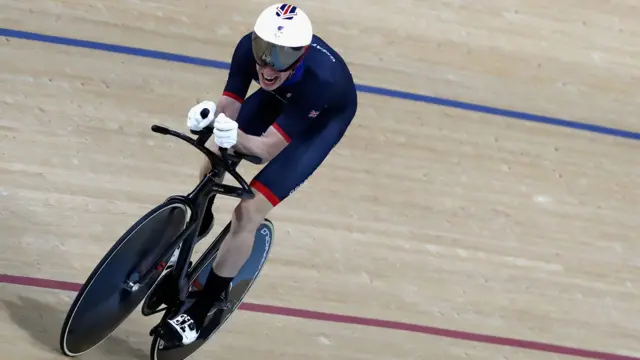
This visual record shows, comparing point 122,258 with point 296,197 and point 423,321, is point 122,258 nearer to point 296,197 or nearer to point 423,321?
point 296,197

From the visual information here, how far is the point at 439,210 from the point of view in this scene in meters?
3.35

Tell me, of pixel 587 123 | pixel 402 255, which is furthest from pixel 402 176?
pixel 587 123

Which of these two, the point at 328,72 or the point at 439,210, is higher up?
the point at 328,72

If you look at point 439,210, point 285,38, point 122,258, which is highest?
point 285,38

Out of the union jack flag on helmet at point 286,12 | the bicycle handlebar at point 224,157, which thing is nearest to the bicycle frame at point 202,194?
the bicycle handlebar at point 224,157

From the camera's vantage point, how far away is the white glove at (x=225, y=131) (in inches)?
74.0

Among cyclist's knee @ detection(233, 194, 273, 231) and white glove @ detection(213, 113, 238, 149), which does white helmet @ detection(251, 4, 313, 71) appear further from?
cyclist's knee @ detection(233, 194, 273, 231)

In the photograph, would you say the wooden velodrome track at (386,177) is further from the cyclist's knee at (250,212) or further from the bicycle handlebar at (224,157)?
the bicycle handlebar at (224,157)

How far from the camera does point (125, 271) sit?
2211 millimetres

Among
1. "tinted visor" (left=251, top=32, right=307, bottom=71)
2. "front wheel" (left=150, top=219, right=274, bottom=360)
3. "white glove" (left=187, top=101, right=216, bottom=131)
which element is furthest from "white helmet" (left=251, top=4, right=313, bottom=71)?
"front wheel" (left=150, top=219, right=274, bottom=360)

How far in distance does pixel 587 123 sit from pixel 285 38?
7.86ft

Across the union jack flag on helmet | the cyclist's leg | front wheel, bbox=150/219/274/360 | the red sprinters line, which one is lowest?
the red sprinters line

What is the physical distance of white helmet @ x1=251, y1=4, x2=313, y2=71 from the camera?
192 cm

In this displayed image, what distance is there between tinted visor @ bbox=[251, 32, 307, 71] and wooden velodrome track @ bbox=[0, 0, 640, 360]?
120cm
